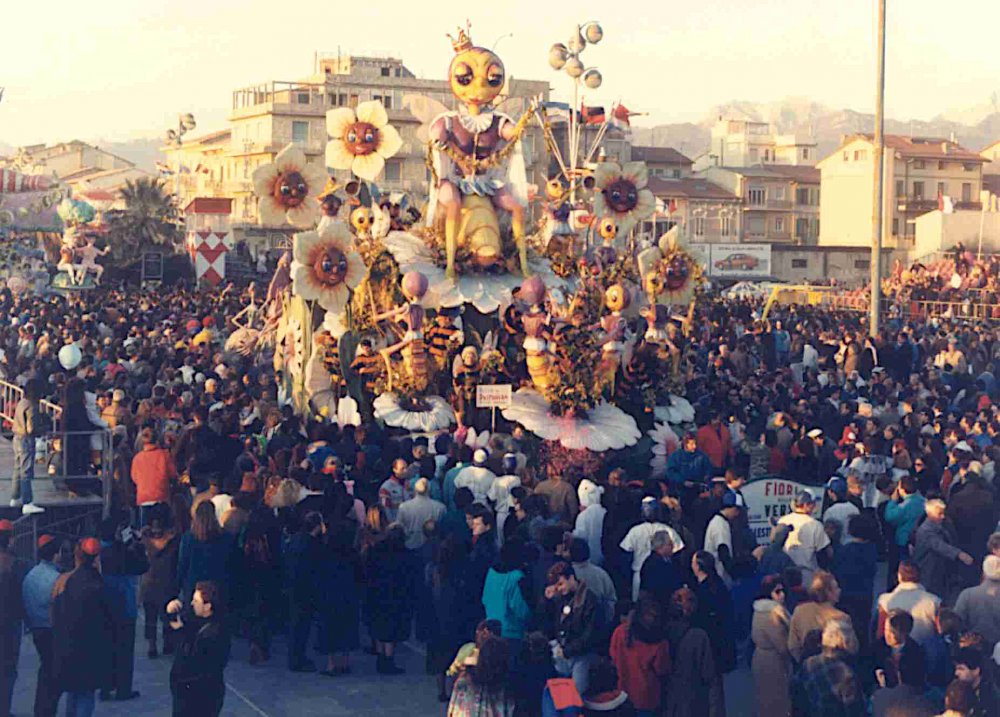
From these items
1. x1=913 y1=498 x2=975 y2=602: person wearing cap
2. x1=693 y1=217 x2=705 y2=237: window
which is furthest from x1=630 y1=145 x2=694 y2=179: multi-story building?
x1=913 y1=498 x2=975 y2=602: person wearing cap

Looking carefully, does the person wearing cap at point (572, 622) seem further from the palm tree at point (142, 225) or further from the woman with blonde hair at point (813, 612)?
the palm tree at point (142, 225)

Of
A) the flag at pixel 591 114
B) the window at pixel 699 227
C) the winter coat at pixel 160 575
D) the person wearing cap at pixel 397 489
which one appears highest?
the flag at pixel 591 114

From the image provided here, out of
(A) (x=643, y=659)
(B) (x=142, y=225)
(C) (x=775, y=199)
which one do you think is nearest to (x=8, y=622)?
(A) (x=643, y=659)

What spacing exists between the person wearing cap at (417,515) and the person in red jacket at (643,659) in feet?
11.8

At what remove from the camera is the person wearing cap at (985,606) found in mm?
10836

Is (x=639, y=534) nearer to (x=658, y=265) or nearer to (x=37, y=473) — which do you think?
(x=37, y=473)

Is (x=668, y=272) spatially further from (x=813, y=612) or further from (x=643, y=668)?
(x=643, y=668)

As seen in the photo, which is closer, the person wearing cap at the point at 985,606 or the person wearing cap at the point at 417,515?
the person wearing cap at the point at 985,606

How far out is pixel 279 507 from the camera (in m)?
13.3

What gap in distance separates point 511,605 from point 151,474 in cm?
515

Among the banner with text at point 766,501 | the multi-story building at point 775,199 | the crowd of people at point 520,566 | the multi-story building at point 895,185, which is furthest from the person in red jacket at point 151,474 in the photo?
the multi-story building at point 775,199

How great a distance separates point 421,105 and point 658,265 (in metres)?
3.97

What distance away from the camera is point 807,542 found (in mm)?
12562

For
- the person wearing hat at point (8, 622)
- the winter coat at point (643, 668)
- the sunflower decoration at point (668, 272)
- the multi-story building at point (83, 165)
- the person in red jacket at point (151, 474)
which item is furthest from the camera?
the multi-story building at point (83, 165)
